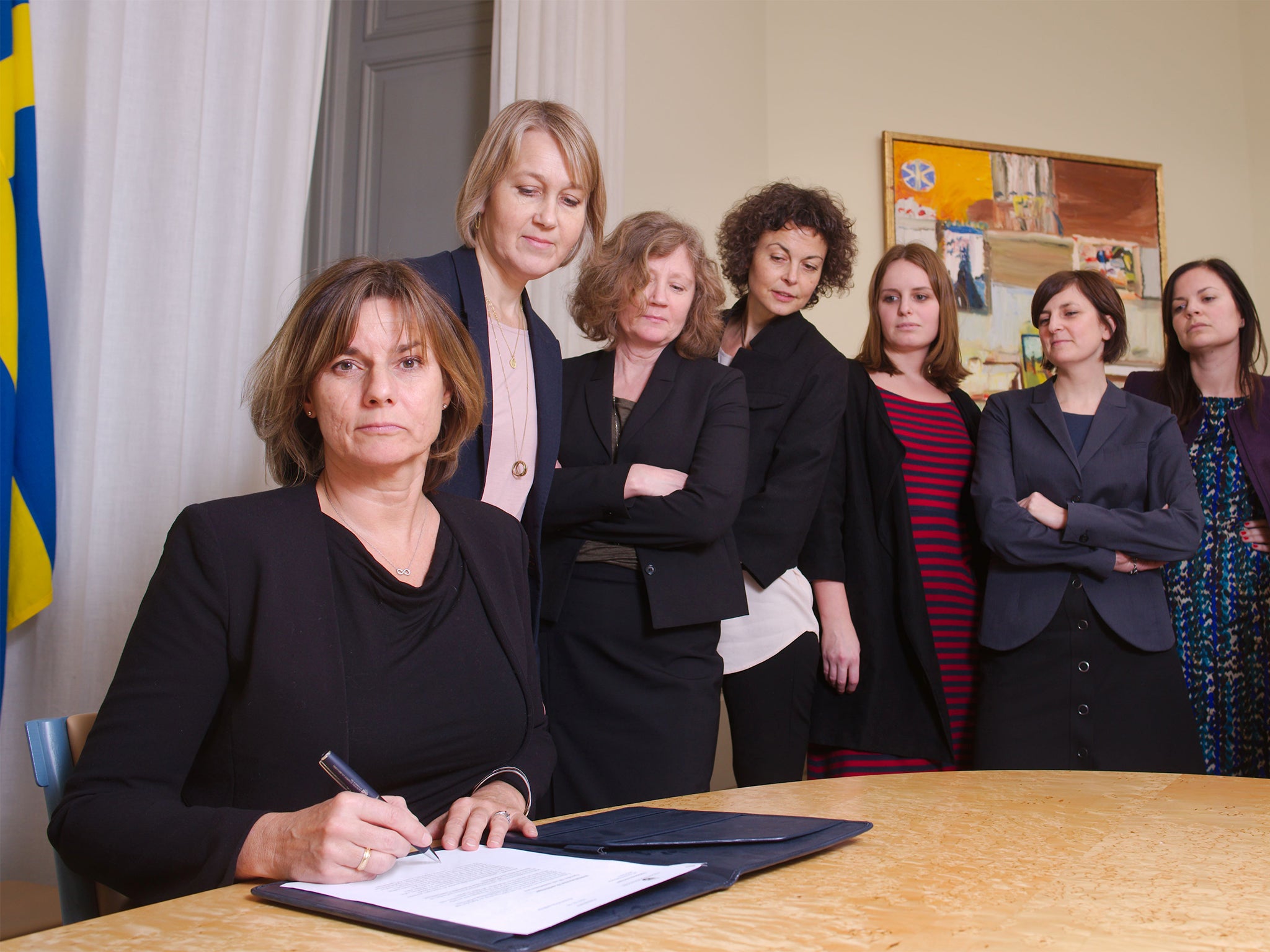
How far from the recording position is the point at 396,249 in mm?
3908

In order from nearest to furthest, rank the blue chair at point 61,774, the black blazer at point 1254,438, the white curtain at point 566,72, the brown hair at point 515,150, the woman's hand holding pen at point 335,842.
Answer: the woman's hand holding pen at point 335,842
the blue chair at point 61,774
the brown hair at point 515,150
the black blazer at point 1254,438
the white curtain at point 566,72

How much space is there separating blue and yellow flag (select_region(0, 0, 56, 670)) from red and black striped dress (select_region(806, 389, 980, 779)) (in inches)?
70.9

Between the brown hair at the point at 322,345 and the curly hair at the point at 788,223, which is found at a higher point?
the curly hair at the point at 788,223

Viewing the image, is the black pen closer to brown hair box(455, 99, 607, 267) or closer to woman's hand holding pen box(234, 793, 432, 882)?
woman's hand holding pen box(234, 793, 432, 882)

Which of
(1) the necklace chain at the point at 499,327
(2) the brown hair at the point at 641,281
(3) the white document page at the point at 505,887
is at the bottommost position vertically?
(3) the white document page at the point at 505,887

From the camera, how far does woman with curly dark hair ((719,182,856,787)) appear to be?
2.38 m

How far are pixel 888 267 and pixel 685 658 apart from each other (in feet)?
4.34

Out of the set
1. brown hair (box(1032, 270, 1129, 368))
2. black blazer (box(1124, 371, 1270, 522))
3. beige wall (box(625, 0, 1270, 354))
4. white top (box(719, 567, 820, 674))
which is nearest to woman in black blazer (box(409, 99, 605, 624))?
white top (box(719, 567, 820, 674))

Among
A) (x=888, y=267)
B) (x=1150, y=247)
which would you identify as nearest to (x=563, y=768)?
(x=888, y=267)

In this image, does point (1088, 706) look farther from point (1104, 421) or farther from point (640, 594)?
point (640, 594)

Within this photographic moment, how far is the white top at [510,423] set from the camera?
6.61 ft

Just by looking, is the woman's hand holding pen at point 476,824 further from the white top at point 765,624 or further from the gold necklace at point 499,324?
the white top at point 765,624

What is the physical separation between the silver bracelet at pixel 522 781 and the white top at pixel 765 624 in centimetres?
104

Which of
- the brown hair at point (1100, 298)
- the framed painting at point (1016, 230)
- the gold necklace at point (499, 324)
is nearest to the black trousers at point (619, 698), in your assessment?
the gold necklace at point (499, 324)
